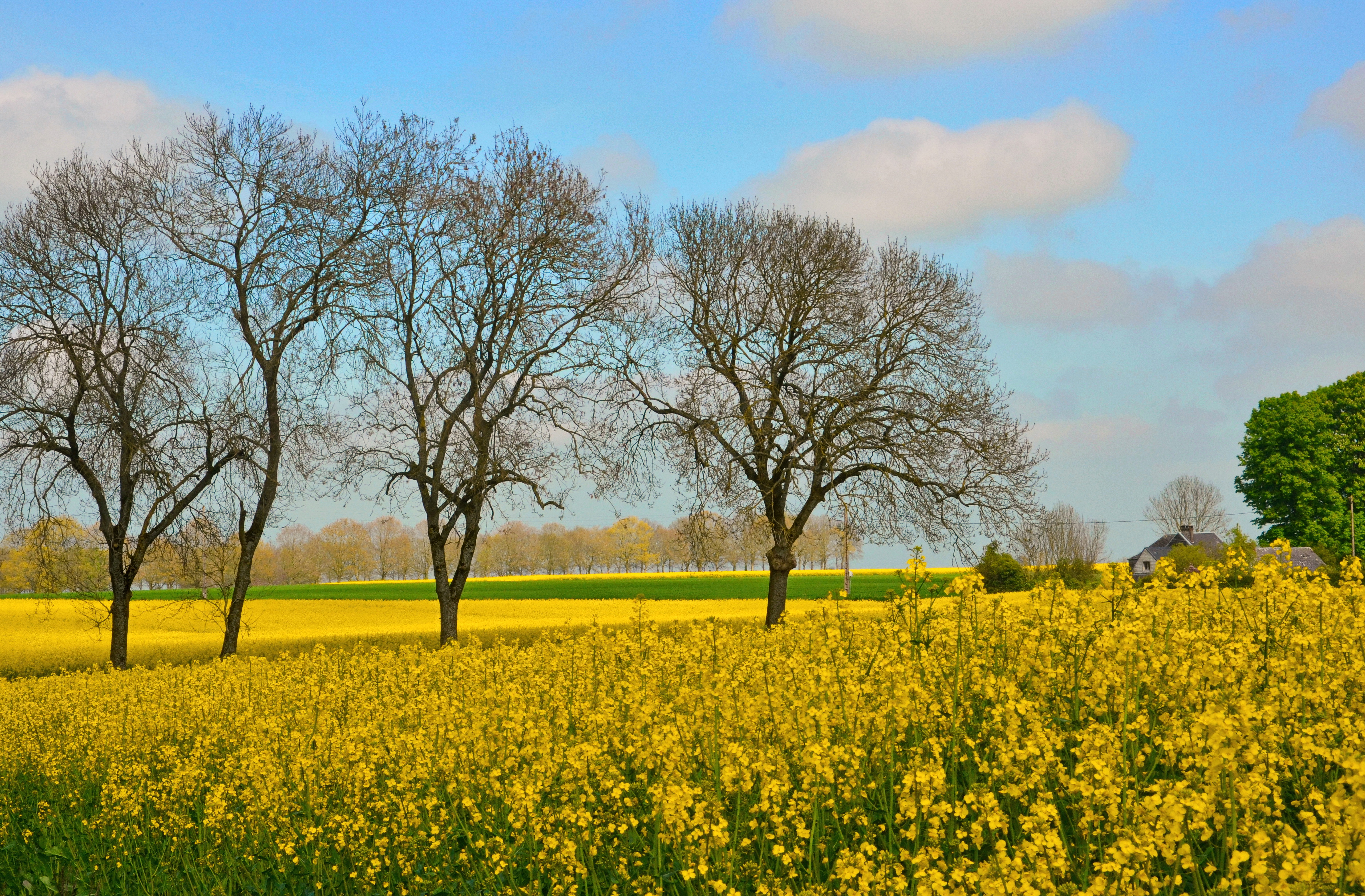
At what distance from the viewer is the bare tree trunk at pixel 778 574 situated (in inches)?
928

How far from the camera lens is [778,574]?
2388cm

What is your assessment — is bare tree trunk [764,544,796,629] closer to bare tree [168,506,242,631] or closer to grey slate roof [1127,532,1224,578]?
bare tree [168,506,242,631]

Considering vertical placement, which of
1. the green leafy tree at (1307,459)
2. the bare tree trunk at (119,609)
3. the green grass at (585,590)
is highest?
the green leafy tree at (1307,459)

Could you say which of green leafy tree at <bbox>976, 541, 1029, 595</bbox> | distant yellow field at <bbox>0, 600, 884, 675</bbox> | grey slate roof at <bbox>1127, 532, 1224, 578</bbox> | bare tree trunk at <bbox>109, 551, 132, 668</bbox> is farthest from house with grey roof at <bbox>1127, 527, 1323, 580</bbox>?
bare tree trunk at <bbox>109, 551, 132, 668</bbox>

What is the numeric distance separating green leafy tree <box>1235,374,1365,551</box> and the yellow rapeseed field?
1962 inches

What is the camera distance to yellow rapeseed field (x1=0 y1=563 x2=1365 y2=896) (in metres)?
3.86

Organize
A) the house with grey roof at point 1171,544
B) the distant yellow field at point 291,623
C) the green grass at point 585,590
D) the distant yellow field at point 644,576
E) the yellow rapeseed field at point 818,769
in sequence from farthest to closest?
the distant yellow field at point 644,576 < the house with grey roof at point 1171,544 < the green grass at point 585,590 < the distant yellow field at point 291,623 < the yellow rapeseed field at point 818,769

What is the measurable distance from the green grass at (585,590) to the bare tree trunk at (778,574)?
69.3ft

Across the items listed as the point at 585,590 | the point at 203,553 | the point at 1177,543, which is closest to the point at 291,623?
the point at 203,553

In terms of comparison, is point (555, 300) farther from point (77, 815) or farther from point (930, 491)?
point (77, 815)

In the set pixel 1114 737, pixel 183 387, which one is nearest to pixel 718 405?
pixel 183 387

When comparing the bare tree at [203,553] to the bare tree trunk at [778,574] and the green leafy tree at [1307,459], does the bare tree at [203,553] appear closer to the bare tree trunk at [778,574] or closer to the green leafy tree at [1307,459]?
the bare tree trunk at [778,574]

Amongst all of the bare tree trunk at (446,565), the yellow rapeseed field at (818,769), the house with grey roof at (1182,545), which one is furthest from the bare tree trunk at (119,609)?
the house with grey roof at (1182,545)

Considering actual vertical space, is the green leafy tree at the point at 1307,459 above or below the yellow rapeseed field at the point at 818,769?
above
